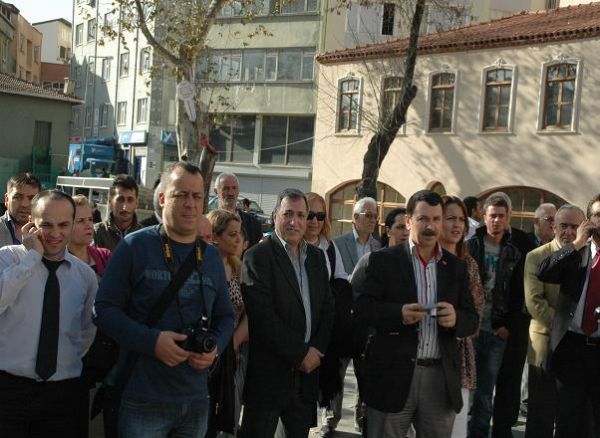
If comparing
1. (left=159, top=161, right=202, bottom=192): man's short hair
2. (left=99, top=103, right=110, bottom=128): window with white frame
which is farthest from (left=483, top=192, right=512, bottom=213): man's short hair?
(left=99, top=103, right=110, bottom=128): window with white frame

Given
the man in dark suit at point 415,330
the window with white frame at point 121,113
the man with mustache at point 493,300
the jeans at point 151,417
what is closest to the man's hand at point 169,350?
the jeans at point 151,417

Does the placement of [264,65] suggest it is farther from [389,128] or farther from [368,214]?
[368,214]

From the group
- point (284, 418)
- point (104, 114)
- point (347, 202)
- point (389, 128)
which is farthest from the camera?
point (104, 114)

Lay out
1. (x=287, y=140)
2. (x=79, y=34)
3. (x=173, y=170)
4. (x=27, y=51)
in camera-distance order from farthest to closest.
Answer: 1. (x=27, y=51)
2. (x=79, y=34)
3. (x=287, y=140)
4. (x=173, y=170)

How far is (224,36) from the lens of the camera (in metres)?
38.7

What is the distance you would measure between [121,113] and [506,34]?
96.9 feet

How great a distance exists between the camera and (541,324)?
6246 mm

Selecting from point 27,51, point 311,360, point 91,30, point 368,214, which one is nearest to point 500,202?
point 368,214

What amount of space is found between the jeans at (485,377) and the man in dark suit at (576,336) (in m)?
1.12

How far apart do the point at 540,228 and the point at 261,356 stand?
4.55 metres

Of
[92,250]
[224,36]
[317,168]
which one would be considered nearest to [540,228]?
[92,250]

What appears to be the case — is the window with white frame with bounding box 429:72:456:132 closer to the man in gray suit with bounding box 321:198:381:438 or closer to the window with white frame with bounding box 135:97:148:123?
the man in gray suit with bounding box 321:198:381:438

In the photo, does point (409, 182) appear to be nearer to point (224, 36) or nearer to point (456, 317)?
point (224, 36)

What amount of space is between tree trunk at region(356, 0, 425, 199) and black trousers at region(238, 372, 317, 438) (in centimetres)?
1662
